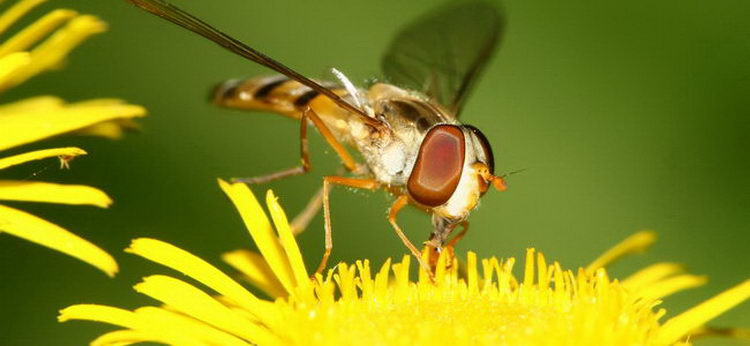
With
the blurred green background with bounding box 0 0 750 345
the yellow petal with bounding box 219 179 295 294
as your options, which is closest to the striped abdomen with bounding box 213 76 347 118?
the blurred green background with bounding box 0 0 750 345

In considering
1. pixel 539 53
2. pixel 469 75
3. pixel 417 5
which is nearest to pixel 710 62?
pixel 539 53

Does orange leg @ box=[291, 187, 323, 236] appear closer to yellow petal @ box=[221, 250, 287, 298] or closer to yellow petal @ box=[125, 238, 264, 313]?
yellow petal @ box=[221, 250, 287, 298]

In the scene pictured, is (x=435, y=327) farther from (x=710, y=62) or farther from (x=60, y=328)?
(x=710, y=62)

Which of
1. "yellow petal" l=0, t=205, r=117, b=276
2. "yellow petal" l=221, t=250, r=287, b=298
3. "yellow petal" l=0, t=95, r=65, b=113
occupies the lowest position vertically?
"yellow petal" l=0, t=205, r=117, b=276

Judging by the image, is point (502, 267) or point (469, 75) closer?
point (502, 267)

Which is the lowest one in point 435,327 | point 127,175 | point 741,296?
point 435,327

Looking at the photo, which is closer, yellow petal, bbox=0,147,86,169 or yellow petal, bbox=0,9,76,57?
yellow petal, bbox=0,147,86,169

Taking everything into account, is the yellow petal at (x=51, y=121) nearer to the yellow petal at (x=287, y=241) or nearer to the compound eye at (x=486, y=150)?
the yellow petal at (x=287, y=241)
